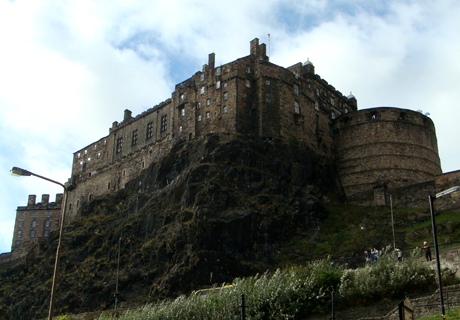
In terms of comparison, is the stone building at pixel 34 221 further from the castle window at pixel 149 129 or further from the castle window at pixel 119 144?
the castle window at pixel 149 129

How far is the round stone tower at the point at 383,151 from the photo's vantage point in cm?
6712

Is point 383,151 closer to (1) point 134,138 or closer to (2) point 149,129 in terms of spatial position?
(2) point 149,129

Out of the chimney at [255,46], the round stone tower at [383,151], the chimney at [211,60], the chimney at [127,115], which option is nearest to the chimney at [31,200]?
the chimney at [127,115]

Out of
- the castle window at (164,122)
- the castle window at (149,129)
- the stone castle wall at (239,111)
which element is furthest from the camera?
the castle window at (149,129)

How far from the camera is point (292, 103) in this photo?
67.4 meters

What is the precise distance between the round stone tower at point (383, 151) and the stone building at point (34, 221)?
186 feet

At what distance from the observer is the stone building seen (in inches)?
4067

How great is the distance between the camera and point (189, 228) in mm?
53594

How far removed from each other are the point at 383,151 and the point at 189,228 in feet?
91.7

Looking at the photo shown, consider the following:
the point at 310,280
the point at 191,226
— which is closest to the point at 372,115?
the point at 191,226

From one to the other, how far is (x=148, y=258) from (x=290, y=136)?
21.9 meters

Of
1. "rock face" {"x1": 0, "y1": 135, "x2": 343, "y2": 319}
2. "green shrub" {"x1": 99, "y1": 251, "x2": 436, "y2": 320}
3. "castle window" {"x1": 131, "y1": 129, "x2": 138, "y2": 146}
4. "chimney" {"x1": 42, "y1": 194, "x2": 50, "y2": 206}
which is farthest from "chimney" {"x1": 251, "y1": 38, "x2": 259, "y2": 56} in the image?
"chimney" {"x1": 42, "y1": 194, "x2": 50, "y2": 206}

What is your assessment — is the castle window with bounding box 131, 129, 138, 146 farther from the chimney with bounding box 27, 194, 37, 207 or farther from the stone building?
the chimney with bounding box 27, 194, 37, 207

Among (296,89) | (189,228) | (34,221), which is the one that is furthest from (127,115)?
(189,228)
